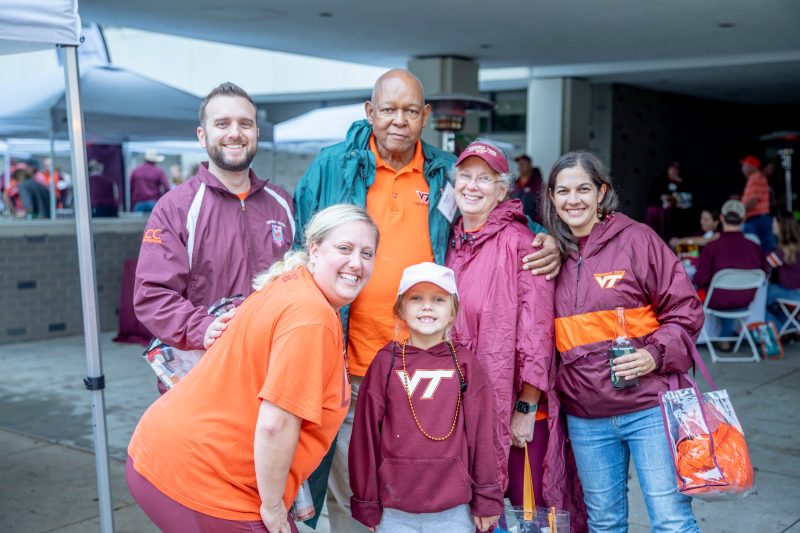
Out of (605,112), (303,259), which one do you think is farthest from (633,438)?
(605,112)

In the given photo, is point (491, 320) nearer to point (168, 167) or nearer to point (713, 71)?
point (713, 71)

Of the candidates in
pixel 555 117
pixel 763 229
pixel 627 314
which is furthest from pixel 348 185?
pixel 555 117

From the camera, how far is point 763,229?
29.5 ft

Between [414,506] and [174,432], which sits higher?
[174,432]

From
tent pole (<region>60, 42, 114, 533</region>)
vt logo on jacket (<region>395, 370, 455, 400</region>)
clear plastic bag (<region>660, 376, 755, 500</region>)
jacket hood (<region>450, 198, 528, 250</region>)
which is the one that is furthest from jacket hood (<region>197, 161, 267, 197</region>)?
clear plastic bag (<region>660, 376, 755, 500</region>)

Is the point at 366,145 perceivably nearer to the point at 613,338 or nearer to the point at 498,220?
the point at 498,220

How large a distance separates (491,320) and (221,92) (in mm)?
1219

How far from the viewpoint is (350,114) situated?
12734 millimetres

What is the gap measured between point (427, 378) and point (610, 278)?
2.25ft

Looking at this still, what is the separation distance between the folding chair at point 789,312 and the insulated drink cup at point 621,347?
20.7 ft

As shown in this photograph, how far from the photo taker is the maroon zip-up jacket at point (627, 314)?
270 cm

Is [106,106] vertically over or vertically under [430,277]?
over

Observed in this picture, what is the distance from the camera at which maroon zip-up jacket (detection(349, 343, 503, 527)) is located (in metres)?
2.57

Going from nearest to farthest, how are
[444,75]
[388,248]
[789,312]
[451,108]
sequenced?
[388,248], [789,312], [451,108], [444,75]
